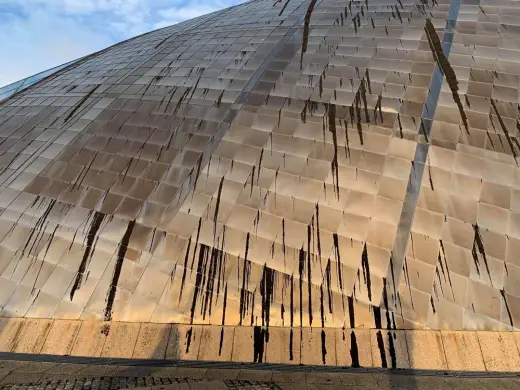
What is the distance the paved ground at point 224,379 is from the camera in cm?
773

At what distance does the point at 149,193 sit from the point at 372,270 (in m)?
8.45

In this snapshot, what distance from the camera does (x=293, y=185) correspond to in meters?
11.5

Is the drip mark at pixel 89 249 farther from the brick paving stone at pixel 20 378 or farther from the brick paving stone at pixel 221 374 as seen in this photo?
the brick paving stone at pixel 221 374

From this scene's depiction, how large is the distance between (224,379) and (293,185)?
6441 millimetres

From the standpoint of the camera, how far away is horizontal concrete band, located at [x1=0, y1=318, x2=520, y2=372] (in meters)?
8.54

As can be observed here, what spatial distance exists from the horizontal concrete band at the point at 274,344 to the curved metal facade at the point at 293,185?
0.34m

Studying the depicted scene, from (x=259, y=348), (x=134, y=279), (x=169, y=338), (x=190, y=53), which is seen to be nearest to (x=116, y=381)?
(x=169, y=338)

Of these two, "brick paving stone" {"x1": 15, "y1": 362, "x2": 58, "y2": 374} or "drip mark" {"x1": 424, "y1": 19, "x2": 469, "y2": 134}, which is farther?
"drip mark" {"x1": 424, "y1": 19, "x2": 469, "y2": 134}

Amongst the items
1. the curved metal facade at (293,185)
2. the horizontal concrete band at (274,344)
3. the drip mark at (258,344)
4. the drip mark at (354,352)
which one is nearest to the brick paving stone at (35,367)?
the horizontal concrete band at (274,344)

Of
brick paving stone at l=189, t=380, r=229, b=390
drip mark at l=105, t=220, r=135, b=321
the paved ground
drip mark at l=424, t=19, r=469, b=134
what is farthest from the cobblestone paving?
drip mark at l=424, t=19, r=469, b=134

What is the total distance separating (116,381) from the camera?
313 inches

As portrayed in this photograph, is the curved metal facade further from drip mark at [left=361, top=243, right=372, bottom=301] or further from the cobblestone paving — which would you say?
the cobblestone paving

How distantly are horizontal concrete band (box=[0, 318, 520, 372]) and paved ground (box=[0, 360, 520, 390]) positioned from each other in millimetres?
268

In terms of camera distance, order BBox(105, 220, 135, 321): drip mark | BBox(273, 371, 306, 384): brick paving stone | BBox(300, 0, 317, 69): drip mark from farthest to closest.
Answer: BBox(300, 0, 317, 69): drip mark, BBox(105, 220, 135, 321): drip mark, BBox(273, 371, 306, 384): brick paving stone
